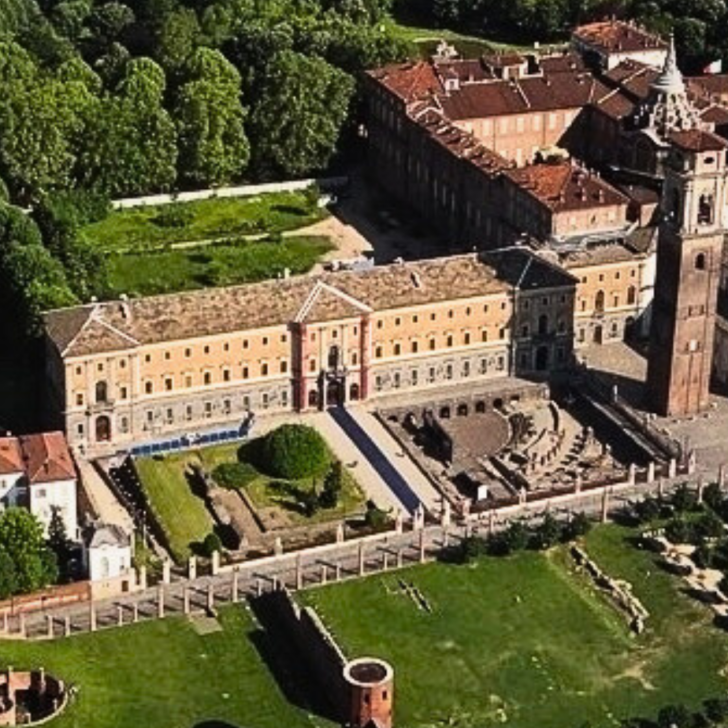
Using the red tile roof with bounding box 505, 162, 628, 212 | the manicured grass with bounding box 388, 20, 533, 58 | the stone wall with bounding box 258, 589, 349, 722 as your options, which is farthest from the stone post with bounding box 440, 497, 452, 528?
the manicured grass with bounding box 388, 20, 533, 58

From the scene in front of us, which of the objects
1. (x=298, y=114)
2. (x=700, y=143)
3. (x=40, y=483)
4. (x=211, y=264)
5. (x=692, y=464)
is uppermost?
(x=700, y=143)

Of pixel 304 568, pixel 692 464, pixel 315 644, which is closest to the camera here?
pixel 315 644

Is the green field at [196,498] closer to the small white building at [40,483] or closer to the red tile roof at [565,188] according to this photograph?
the small white building at [40,483]

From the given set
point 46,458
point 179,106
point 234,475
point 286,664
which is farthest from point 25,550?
point 179,106

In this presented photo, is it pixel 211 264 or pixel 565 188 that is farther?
pixel 211 264

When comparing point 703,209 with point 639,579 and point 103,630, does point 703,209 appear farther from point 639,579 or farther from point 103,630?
point 103,630

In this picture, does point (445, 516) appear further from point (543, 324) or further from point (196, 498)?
point (543, 324)

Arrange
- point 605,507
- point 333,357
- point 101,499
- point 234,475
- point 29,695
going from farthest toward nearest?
point 333,357, point 234,475, point 101,499, point 605,507, point 29,695

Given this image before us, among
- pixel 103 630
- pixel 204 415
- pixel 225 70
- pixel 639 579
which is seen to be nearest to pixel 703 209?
pixel 639 579

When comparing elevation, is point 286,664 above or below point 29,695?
below
